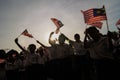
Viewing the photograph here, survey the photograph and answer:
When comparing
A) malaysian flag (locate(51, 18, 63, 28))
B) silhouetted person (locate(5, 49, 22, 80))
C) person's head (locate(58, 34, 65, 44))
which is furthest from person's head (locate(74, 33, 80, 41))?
silhouetted person (locate(5, 49, 22, 80))

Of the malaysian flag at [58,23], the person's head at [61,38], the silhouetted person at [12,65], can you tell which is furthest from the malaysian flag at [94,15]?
the silhouetted person at [12,65]

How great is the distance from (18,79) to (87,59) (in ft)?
16.3

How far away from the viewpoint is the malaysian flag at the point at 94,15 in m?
12.0

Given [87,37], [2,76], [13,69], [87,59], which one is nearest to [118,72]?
[87,37]

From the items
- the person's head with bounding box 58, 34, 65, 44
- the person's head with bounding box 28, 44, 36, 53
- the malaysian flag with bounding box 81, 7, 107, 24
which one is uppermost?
the malaysian flag with bounding box 81, 7, 107, 24

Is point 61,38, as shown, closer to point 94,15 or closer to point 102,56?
point 94,15

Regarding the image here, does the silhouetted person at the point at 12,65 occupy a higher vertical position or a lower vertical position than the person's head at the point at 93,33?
lower

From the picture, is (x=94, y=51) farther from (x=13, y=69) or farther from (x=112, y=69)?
(x=13, y=69)

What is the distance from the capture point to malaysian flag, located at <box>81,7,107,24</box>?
12.0 m

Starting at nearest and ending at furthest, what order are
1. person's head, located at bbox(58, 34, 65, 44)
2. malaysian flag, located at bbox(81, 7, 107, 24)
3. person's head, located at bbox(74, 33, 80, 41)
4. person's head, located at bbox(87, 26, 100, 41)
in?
person's head, located at bbox(87, 26, 100, 41) < malaysian flag, located at bbox(81, 7, 107, 24) < person's head, located at bbox(58, 34, 65, 44) < person's head, located at bbox(74, 33, 80, 41)

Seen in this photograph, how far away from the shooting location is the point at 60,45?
44.8ft

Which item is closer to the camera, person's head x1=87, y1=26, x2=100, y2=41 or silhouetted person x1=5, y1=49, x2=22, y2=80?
person's head x1=87, y1=26, x2=100, y2=41

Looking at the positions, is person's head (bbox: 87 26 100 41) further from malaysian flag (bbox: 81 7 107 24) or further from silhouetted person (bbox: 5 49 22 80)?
silhouetted person (bbox: 5 49 22 80)

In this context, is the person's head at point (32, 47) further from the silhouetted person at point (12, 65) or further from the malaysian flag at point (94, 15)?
the malaysian flag at point (94, 15)
